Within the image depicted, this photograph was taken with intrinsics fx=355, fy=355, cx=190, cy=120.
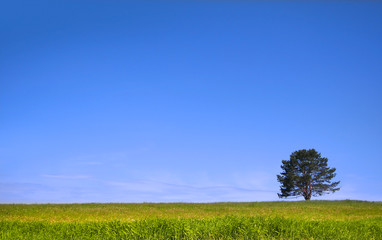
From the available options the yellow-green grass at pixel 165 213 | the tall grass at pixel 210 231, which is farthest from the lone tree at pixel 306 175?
the tall grass at pixel 210 231

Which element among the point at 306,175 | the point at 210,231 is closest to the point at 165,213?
the point at 210,231

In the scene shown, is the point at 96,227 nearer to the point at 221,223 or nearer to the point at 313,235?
the point at 221,223

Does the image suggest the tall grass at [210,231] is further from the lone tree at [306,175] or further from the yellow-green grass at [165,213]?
the lone tree at [306,175]

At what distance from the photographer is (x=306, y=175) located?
55.8m

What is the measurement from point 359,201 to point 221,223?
37.5 meters

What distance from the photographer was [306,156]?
2233 inches

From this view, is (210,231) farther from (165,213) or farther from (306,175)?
(306,175)

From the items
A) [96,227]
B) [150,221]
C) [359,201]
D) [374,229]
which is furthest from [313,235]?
[359,201]

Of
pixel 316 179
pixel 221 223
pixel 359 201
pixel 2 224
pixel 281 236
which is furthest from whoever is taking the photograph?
pixel 316 179

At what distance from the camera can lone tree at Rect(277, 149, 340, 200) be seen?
183ft

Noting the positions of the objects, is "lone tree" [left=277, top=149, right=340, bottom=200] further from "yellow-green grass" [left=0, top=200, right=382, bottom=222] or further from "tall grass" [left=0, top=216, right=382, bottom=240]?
"tall grass" [left=0, top=216, right=382, bottom=240]

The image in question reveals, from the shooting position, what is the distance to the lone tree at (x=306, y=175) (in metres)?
55.7

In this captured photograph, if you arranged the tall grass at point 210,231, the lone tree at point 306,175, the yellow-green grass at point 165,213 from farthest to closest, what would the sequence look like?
the lone tree at point 306,175
the yellow-green grass at point 165,213
the tall grass at point 210,231

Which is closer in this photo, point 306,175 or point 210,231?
point 210,231
